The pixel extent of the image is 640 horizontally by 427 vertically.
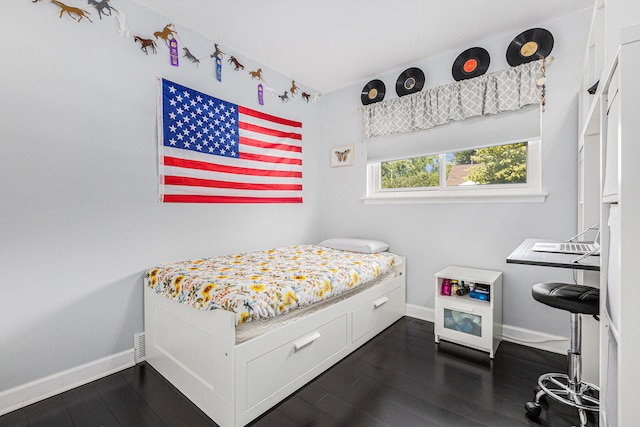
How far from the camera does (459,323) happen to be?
238 cm

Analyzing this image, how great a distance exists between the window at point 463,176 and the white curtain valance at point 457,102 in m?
0.33

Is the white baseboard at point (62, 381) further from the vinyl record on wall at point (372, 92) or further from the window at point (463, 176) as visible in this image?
the vinyl record on wall at point (372, 92)

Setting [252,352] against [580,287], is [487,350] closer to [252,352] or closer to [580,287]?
[580,287]

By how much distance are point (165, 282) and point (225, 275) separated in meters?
0.40

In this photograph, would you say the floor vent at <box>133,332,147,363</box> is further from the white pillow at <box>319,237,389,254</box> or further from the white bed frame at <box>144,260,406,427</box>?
the white pillow at <box>319,237,389,254</box>

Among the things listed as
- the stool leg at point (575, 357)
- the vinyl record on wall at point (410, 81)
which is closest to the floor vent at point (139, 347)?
the stool leg at point (575, 357)

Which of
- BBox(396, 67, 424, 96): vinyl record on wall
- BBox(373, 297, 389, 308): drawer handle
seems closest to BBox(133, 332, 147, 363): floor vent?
BBox(373, 297, 389, 308): drawer handle

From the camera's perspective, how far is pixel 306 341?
1.85 m

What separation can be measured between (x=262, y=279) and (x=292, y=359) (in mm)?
513

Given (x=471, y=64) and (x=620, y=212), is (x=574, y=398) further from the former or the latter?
(x=471, y=64)

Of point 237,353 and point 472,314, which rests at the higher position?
point 237,353

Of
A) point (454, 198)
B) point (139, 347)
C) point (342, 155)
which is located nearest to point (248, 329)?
point (139, 347)

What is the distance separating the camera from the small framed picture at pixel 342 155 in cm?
355

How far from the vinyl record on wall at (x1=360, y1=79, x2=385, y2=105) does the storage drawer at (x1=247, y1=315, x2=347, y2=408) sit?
7.73ft
